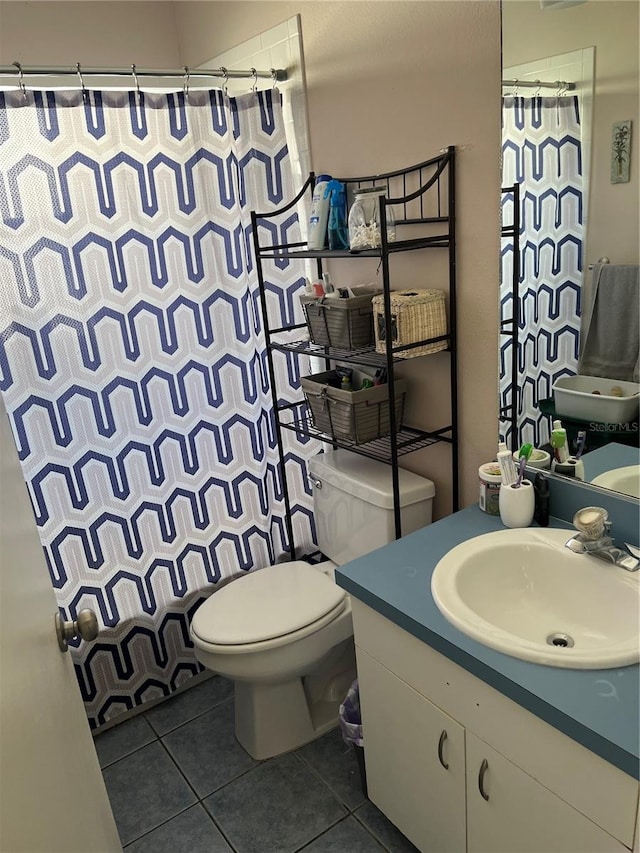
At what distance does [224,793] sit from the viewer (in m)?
1.87

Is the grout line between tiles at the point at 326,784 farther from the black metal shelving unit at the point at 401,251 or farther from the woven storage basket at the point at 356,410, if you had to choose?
the woven storage basket at the point at 356,410

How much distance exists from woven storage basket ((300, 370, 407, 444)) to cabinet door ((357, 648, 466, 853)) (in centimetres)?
61

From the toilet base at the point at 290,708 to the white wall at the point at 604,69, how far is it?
Answer: 1.34 m

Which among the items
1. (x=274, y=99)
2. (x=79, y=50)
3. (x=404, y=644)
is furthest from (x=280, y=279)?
(x=404, y=644)

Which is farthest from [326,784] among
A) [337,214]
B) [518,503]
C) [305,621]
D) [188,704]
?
[337,214]

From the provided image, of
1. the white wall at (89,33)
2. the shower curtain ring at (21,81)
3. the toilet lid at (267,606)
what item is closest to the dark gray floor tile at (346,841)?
the toilet lid at (267,606)

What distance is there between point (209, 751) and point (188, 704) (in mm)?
250

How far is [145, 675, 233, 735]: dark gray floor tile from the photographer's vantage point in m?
2.17

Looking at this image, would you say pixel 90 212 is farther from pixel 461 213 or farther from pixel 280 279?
pixel 461 213

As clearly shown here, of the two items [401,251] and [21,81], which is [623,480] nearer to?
[401,251]

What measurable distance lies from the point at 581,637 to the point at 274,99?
175cm

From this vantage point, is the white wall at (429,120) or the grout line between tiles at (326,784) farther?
the grout line between tiles at (326,784)

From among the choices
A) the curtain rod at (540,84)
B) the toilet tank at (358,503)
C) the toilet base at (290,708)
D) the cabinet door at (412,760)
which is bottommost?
the toilet base at (290,708)

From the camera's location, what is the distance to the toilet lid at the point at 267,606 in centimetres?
180
